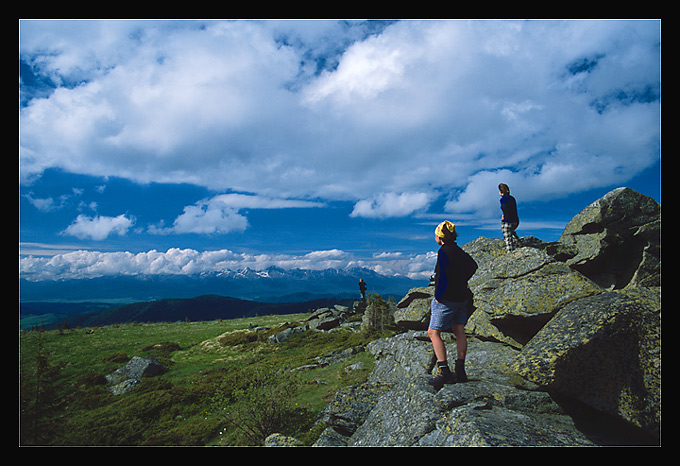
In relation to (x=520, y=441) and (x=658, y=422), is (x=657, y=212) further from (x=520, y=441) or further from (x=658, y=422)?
(x=520, y=441)

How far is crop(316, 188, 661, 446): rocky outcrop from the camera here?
276 inches

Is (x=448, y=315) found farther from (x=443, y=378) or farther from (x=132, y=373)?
(x=132, y=373)

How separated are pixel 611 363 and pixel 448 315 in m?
4.14

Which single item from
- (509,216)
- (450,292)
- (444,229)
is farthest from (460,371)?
(509,216)

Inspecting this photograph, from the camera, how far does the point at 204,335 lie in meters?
50.8

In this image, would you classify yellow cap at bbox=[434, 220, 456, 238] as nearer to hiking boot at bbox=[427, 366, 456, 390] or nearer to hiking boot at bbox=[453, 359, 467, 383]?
hiking boot at bbox=[453, 359, 467, 383]

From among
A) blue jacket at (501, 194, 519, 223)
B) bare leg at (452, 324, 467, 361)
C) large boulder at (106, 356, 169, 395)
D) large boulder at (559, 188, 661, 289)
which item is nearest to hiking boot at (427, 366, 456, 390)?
bare leg at (452, 324, 467, 361)

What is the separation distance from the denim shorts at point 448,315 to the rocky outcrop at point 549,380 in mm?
1842

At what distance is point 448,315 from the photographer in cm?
810

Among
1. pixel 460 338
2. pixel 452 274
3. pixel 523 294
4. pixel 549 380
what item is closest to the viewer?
pixel 549 380

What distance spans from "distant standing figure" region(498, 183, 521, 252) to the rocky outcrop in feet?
9.52

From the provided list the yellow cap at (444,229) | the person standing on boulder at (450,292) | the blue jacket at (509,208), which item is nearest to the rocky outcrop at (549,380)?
the person standing on boulder at (450,292)

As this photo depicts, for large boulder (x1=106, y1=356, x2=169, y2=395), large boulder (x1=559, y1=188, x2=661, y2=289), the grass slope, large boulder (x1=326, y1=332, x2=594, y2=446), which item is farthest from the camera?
large boulder (x1=106, y1=356, x2=169, y2=395)

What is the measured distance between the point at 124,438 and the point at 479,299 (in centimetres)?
2048
